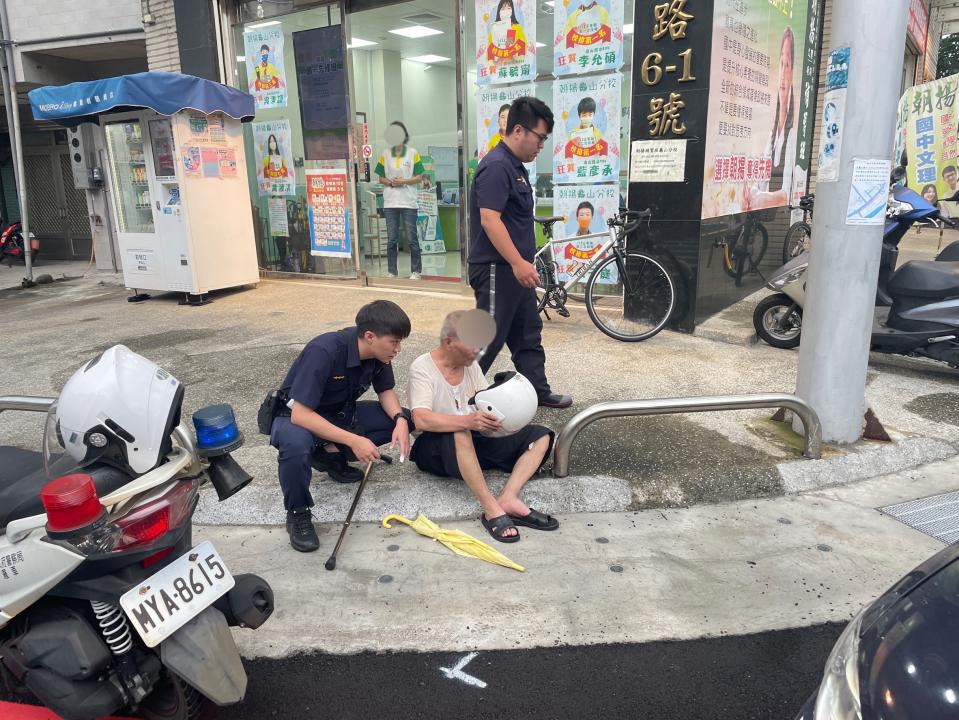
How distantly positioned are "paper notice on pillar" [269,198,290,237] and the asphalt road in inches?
321

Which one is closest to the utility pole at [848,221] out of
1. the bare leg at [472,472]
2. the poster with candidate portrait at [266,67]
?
the bare leg at [472,472]

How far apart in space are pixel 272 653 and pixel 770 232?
7593mm

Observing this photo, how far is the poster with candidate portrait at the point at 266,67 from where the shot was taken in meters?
9.42

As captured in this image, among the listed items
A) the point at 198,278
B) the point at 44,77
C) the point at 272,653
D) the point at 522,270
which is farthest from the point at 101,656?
the point at 44,77

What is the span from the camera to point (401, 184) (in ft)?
29.0

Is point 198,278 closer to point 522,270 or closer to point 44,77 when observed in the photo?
point 522,270

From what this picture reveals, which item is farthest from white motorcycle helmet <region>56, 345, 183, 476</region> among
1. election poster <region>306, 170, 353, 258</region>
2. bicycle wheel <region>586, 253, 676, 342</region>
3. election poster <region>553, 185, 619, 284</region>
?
election poster <region>306, 170, 353, 258</region>

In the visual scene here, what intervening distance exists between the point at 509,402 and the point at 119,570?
1663 mm

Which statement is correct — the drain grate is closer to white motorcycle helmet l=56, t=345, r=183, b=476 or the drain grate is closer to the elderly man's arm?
the elderly man's arm

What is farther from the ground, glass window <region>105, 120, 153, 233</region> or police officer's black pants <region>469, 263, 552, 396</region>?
glass window <region>105, 120, 153, 233</region>

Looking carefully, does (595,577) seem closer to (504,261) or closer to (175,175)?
(504,261)

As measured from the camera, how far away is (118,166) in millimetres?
9070

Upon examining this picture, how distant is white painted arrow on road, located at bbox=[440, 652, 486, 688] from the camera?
244 centimetres

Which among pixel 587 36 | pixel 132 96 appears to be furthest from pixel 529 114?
pixel 132 96
